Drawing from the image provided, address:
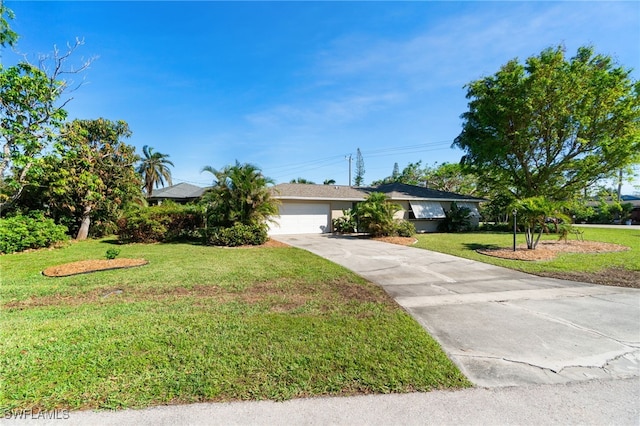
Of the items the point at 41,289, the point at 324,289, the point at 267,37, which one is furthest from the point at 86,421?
the point at 267,37

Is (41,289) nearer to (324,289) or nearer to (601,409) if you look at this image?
(324,289)

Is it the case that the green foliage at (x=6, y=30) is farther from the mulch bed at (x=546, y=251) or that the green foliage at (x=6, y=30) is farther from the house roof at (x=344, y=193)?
the mulch bed at (x=546, y=251)

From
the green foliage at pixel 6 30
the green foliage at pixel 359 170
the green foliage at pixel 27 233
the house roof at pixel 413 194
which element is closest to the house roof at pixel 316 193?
the house roof at pixel 413 194

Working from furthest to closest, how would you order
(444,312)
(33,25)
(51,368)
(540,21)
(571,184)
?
(571,184) → (540,21) → (33,25) → (444,312) → (51,368)

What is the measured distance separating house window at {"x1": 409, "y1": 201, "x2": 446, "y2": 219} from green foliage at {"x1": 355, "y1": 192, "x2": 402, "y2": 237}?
15.6 feet

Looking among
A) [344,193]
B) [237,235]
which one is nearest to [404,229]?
[344,193]

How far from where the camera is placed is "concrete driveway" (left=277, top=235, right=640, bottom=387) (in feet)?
9.33

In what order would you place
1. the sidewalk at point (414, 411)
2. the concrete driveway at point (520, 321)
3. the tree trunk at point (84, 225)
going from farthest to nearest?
1. the tree trunk at point (84, 225)
2. the concrete driveway at point (520, 321)
3. the sidewalk at point (414, 411)

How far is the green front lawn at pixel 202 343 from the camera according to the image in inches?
96.0

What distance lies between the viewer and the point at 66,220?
557 inches

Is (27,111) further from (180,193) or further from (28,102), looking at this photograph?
(180,193)

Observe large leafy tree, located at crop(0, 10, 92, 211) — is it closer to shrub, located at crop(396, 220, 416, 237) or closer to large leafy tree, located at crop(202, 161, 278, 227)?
large leafy tree, located at crop(202, 161, 278, 227)

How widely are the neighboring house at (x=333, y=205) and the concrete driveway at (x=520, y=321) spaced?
34.0ft

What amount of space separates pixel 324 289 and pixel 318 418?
3424 millimetres
